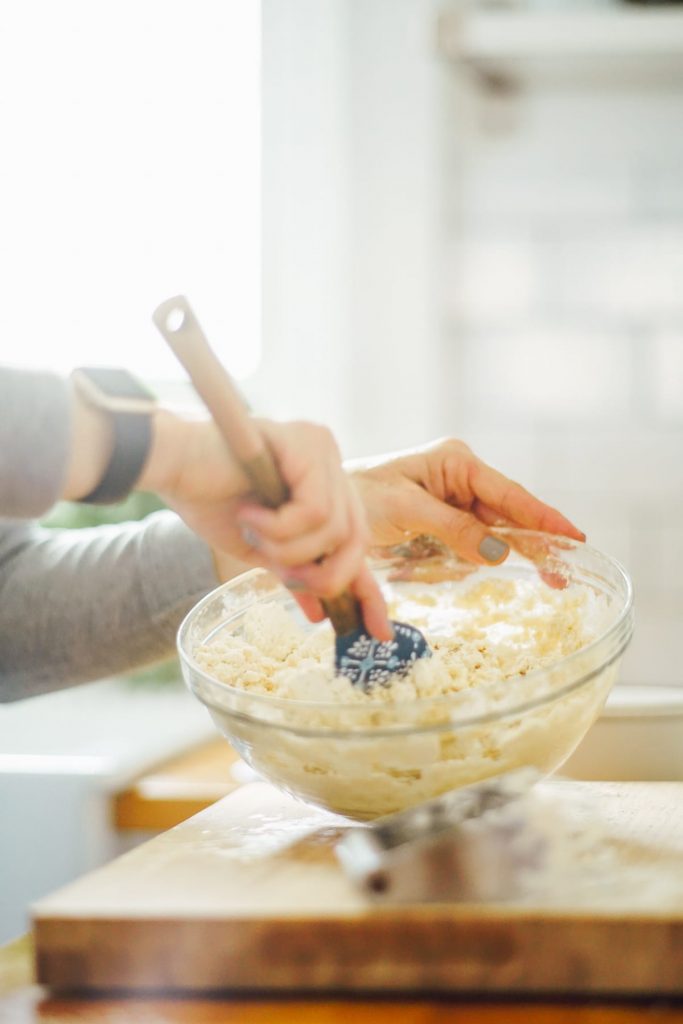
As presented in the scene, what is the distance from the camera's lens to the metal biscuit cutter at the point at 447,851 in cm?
52

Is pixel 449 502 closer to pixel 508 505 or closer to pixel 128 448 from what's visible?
pixel 508 505

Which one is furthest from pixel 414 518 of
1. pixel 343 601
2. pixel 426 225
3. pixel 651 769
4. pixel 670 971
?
pixel 426 225

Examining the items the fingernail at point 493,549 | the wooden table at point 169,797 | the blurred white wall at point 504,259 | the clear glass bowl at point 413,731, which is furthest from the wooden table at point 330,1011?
the blurred white wall at point 504,259

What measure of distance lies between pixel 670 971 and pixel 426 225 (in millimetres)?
1509

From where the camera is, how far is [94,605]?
108 cm

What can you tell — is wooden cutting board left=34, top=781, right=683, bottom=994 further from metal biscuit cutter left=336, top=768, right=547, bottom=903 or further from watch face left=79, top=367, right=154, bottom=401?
watch face left=79, top=367, right=154, bottom=401

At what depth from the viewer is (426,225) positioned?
1853 mm

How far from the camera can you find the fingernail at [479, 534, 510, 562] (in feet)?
2.63

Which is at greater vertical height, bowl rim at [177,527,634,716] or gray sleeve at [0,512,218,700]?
bowl rim at [177,527,634,716]

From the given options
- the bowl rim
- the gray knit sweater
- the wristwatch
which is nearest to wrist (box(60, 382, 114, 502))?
the wristwatch

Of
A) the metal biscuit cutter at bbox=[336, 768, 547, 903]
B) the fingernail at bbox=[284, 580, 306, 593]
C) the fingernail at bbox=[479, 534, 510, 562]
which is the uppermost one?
the fingernail at bbox=[284, 580, 306, 593]

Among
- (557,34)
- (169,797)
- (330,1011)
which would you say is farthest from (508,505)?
(557,34)

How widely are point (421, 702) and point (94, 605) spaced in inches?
22.9

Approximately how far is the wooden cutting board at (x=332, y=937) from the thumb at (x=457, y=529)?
0.25 m
